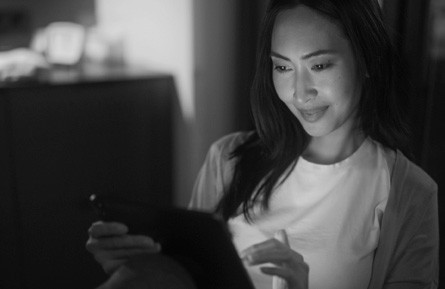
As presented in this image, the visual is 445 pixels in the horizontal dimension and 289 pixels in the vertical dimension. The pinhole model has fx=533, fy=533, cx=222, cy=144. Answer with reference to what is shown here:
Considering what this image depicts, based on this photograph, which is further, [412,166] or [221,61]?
[221,61]

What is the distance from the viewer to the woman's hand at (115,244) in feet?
2.97

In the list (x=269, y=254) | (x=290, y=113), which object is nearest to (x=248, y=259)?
(x=269, y=254)

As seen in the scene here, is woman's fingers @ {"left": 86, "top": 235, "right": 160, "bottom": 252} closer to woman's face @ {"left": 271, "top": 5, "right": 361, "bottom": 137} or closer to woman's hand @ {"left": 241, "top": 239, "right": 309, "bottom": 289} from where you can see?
woman's hand @ {"left": 241, "top": 239, "right": 309, "bottom": 289}

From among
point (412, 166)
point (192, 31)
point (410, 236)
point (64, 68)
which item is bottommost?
point (410, 236)

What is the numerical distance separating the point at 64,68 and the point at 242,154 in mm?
1251

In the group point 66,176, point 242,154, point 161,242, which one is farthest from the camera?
point 66,176

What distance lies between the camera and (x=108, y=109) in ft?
6.73

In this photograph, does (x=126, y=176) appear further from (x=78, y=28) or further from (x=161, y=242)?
(x=161, y=242)

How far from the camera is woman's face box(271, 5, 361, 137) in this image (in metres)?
1.05

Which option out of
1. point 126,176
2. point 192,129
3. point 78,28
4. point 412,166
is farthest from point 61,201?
point 412,166

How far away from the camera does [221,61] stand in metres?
2.20

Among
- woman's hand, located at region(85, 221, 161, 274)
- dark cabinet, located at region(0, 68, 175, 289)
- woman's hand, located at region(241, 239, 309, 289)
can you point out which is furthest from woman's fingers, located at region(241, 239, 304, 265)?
dark cabinet, located at region(0, 68, 175, 289)

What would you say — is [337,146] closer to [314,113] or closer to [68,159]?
[314,113]

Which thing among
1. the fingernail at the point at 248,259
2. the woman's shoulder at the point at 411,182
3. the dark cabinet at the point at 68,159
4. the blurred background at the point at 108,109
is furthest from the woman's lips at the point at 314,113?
the dark cabinet at the point at 68,159
